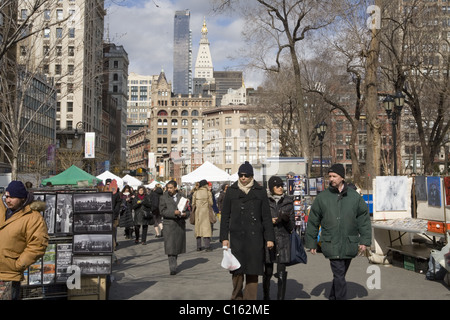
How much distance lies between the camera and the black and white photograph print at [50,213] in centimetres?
777

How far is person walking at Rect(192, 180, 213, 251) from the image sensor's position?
14156 millimetres

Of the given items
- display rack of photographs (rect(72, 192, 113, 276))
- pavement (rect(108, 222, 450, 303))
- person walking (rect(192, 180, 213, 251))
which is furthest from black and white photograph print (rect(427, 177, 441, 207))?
display rack of photographs (rect(72, 192, 113, 276))

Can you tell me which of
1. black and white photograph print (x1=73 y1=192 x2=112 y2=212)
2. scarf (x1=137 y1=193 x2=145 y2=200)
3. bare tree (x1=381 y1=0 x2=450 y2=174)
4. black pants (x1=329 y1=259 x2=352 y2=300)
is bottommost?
black pants (x1=329 y1=259 x2=352 y2=300)

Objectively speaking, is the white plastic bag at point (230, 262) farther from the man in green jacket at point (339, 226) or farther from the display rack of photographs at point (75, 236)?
the display rack of photographs at point (75, 236)

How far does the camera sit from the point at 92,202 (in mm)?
7844

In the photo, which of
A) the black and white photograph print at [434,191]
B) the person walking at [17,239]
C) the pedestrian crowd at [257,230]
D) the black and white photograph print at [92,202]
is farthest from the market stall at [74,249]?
the black and white photograph print at [434,191]

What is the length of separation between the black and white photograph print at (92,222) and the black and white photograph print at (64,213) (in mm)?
307

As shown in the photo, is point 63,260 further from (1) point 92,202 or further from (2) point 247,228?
(2) point 247,228

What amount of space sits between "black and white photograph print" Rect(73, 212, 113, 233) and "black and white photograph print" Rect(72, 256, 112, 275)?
0.42m

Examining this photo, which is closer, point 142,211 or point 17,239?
point 17,239

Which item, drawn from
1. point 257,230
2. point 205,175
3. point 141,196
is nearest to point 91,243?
point 257,230

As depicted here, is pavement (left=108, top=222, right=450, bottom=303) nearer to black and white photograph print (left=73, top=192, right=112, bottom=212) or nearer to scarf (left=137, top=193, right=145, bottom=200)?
black and white photograph print (left=73, top=192, right=112, bottom=212)

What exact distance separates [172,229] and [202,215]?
3.97 metres
